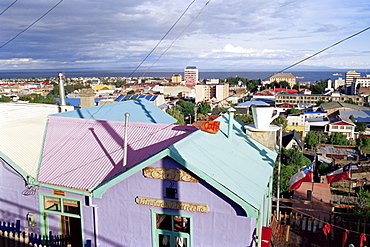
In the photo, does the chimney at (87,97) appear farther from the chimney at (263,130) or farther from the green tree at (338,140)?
the green tree at (338,140)

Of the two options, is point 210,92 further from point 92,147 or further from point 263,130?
point 92,147

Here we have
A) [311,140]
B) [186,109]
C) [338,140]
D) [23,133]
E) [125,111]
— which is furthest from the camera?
[186,109]

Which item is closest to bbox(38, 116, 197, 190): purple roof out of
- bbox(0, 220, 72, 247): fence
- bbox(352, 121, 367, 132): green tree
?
bbox(0, 220, 72, 247): fence

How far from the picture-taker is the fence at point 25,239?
7316 mm

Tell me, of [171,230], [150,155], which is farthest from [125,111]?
[171,230]

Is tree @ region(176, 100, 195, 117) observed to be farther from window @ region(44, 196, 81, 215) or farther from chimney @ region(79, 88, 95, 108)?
window @ region(44, 196, 81, 215)

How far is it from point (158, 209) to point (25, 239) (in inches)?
135

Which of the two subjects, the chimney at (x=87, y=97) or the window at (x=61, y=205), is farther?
the chimney at (x=87, y=97)

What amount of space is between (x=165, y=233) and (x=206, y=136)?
263cm

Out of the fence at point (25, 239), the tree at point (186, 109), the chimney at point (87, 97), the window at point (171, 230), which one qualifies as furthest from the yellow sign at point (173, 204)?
the tree at point (186, 109)

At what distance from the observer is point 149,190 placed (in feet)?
21.3

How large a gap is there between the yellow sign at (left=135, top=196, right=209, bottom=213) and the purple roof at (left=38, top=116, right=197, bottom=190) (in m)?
1.18

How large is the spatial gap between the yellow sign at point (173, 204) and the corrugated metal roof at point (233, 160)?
731 mm

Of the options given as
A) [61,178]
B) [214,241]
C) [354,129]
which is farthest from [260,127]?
[354,129]
